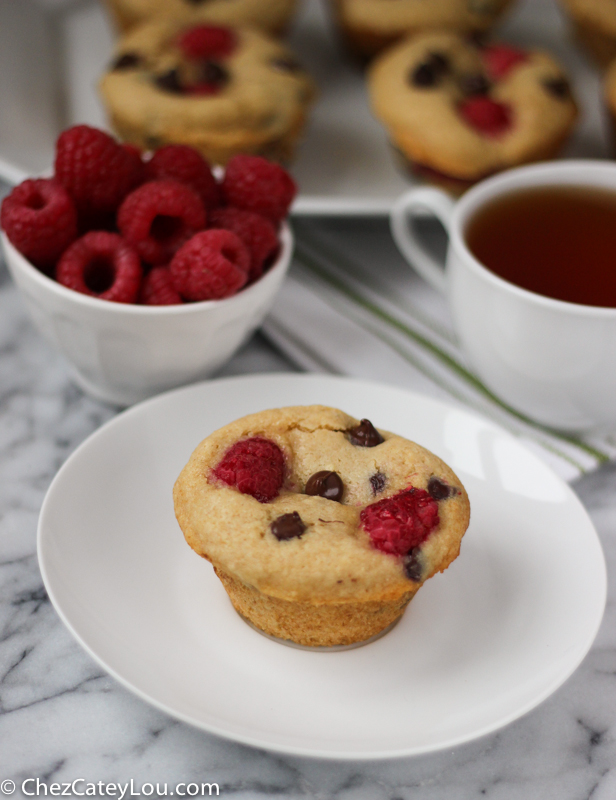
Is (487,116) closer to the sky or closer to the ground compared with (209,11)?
closer to the ground

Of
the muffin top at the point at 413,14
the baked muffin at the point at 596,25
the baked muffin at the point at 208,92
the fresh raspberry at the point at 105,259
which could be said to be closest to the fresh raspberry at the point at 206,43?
the baked muffin at the point at 208,92

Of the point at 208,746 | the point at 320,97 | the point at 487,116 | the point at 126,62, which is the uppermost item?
the point at 126,62

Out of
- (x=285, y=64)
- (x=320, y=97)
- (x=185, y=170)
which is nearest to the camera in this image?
(x=185, y=170)

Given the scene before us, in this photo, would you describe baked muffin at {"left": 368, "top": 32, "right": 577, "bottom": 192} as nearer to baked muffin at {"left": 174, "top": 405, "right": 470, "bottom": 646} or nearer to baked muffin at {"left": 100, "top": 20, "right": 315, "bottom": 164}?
baked muffin at {"left": 100, "top": 20, "right": 315, "bottom": 164}

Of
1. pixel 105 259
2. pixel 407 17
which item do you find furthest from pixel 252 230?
pixel 407 17

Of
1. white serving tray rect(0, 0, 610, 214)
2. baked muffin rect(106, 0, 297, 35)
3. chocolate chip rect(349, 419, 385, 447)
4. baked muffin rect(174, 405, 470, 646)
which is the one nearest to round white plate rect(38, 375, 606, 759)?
baked muffin rect(174, 405, 470, 646)

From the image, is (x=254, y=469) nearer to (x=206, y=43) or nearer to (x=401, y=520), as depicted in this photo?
(x=401, y=520)

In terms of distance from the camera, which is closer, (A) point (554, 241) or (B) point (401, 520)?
(B) point (401, 520)
